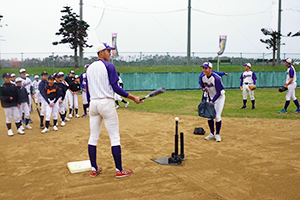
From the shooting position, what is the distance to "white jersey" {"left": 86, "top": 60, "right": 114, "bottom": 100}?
455cm

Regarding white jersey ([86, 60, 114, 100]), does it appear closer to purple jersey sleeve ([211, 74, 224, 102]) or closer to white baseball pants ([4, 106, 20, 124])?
purple jersey sleeve ([211, 74, 224, 102])

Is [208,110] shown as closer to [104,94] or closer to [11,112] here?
[104,94]

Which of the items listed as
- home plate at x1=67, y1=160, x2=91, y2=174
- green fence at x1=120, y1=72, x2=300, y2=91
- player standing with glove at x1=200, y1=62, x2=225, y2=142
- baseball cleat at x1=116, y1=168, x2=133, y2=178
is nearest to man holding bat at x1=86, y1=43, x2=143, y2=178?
baseball cleat at x1=116, y1=168, x2=133, y2=178

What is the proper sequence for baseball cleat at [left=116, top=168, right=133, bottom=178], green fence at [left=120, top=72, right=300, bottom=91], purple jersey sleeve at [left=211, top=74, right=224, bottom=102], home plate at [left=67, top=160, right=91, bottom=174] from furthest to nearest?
green fence at [left=120, top=72, right=300, bottom=91], purple jersey sleeve at [left=211, top=74, right=224, bottom=102], home plate at [left=67, top=160, right=91, bottom=174], baseball cleat at [left=116, top=168, right=133, bottom=178]

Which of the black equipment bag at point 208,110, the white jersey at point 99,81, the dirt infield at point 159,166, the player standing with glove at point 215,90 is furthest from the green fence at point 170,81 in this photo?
the white jersey at point 99,81

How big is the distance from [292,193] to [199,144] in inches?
125

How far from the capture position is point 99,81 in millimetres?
4555

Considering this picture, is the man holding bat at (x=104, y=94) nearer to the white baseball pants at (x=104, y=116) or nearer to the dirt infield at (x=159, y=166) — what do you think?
the white baseball pants at (x=104, y=116)

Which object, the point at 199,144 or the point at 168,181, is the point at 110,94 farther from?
the point at 199,144

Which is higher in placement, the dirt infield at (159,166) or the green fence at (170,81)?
the green fence at (170,81)

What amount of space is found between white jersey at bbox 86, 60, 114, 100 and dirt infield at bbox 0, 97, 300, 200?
164 cm

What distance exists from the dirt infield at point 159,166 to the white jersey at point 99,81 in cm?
164

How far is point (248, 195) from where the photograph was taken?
4.00m

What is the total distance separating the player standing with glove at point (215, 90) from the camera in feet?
23.8
